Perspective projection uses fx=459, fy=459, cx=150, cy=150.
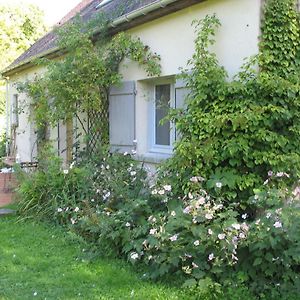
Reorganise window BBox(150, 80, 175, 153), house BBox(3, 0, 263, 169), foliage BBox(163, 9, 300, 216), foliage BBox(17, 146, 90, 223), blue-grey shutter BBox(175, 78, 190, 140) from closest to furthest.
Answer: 1. foliage BBox(163, 9, 300, 216)
2. house BBox(3, 0, 263, 169)
3. blue-grey shutter BBox(175, 78, 190, 140)
4. foliage BBox(17, 146, 90, 223)
5. window BBox(150, 80, 175, 153)

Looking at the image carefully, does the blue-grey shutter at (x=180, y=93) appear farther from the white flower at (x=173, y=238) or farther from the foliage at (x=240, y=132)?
the white flower at (x=173, y=238)

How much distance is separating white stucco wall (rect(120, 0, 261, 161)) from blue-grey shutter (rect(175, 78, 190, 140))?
257 millimetres

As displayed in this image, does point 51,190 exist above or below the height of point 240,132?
below

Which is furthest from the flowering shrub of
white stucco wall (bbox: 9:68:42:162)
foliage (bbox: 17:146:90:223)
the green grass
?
white stucco wall (bbox: 9:68:42:162)

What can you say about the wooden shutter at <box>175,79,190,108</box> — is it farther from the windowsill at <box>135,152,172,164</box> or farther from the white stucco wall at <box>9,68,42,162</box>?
the white stucco wall at <box>9,68,42,162</box>

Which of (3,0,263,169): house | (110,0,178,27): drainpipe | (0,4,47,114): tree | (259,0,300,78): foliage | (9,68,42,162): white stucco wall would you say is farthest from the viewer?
(0,4,47,114): tree

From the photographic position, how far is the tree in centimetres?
2658

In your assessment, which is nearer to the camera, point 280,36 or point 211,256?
point 211,256

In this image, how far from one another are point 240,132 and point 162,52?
2268 millimetres

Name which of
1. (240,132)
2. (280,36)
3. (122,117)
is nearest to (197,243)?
(240,132)

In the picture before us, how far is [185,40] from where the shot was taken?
6.47 meters

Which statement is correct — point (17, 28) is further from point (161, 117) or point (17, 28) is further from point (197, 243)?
point (197, 243)

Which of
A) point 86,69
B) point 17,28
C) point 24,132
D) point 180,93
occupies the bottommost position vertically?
point 24,132

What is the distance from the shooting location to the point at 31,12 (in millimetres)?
27516
